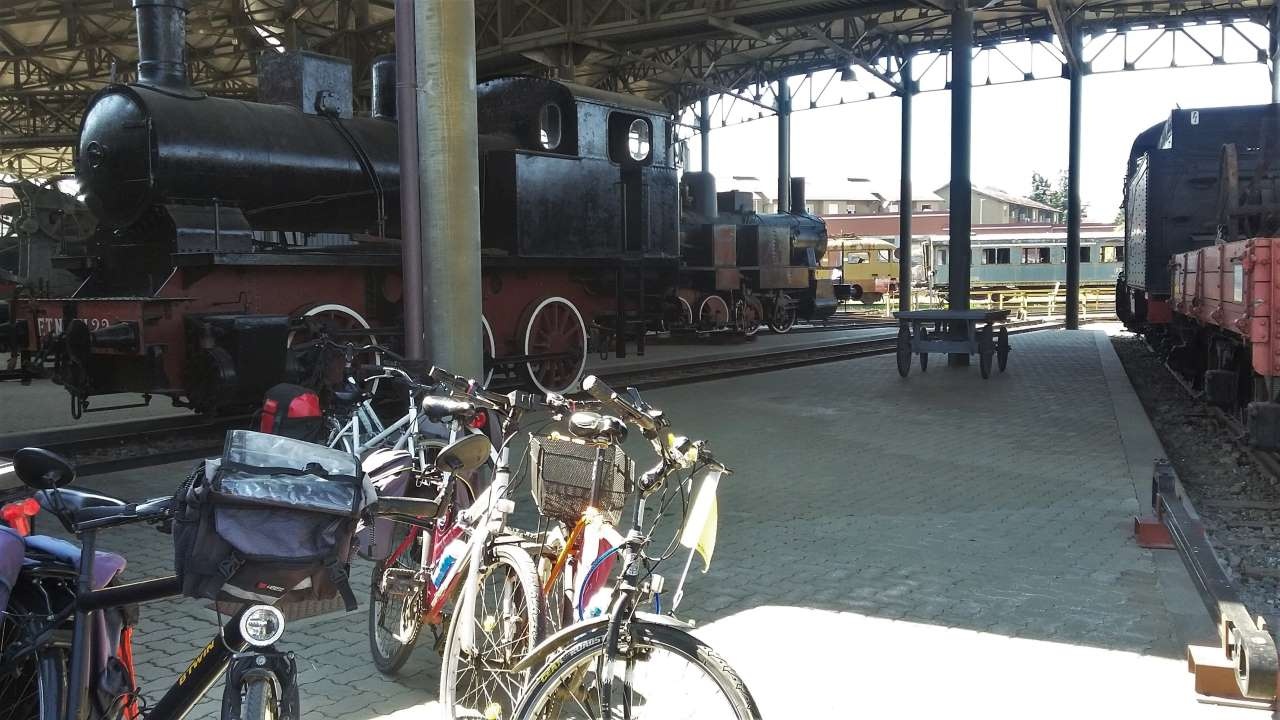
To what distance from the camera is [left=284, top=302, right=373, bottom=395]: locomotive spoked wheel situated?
8.44m

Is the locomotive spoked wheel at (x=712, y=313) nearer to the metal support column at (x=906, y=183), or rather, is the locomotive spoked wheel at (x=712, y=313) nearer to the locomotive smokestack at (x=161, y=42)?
the metal support column at (x=906, y=183)

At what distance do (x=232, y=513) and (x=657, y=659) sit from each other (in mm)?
957

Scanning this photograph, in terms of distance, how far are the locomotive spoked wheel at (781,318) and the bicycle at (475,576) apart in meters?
19.9

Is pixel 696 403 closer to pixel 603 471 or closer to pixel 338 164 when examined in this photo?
Result: pixel 338 164

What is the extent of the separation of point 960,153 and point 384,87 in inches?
303

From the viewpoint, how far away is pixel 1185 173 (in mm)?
13664

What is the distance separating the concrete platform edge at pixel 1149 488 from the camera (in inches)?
159

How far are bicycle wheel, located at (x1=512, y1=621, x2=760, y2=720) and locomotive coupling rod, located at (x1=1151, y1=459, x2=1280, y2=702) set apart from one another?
A: 1.99 m

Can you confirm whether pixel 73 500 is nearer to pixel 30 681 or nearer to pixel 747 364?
pixel 30 681

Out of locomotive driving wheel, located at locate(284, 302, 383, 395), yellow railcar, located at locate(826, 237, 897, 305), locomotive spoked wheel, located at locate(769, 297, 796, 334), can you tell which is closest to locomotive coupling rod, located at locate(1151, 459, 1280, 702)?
locomotive driving wheel, located at locate(284, 302, 383, 395)

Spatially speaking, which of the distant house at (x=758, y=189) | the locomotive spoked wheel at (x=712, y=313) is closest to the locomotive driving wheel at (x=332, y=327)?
the locomotive spoked wheel at (x=712, y=313)

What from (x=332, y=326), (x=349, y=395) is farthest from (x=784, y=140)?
(x=349, y=395)

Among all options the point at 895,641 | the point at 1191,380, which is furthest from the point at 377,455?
the point at 1191,380

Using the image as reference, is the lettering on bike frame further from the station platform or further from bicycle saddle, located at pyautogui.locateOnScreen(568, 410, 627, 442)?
the station platform
